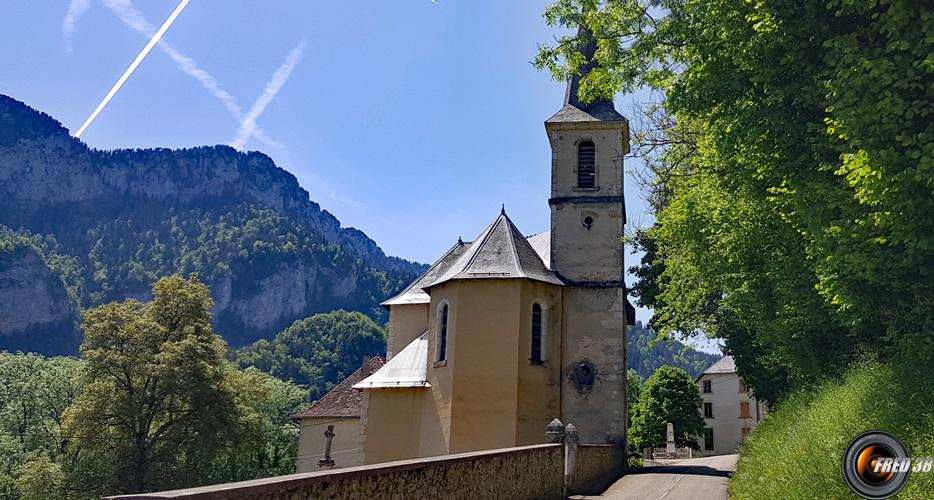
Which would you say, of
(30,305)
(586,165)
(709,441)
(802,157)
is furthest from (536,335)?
(30,305)

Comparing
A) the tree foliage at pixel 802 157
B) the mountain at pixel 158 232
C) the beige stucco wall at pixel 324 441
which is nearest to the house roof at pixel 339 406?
the beige stucco wall at pixel 324 441

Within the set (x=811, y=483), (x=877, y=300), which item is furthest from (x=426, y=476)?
(x=877, y=300)

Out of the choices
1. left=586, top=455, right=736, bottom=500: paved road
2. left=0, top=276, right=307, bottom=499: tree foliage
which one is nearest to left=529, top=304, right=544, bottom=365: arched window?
left=586, top=455, right=736, bottom=500: paved road

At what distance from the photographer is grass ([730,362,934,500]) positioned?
736 centimetres

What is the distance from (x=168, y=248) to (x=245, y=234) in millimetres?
19330

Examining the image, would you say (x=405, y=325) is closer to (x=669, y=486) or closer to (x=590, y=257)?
(x=590, y=257)

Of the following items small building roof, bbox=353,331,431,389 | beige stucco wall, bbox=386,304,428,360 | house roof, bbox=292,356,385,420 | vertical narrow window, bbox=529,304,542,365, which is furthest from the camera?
house roof, bbox=292,356,385,420

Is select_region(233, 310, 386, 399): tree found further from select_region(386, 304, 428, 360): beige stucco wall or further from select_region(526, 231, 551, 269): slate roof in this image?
select_region(526, 231, 551, 269): slate roof

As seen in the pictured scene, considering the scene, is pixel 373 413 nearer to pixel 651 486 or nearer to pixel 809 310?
pixel 651 486

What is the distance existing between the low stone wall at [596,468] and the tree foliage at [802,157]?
505 cm

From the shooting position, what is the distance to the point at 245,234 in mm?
182125

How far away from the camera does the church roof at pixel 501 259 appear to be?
75.3 feet

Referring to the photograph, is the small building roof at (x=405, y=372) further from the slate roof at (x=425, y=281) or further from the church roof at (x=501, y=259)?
the slate roof at (x=425, y=281)

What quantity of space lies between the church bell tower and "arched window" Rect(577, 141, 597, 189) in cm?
4
